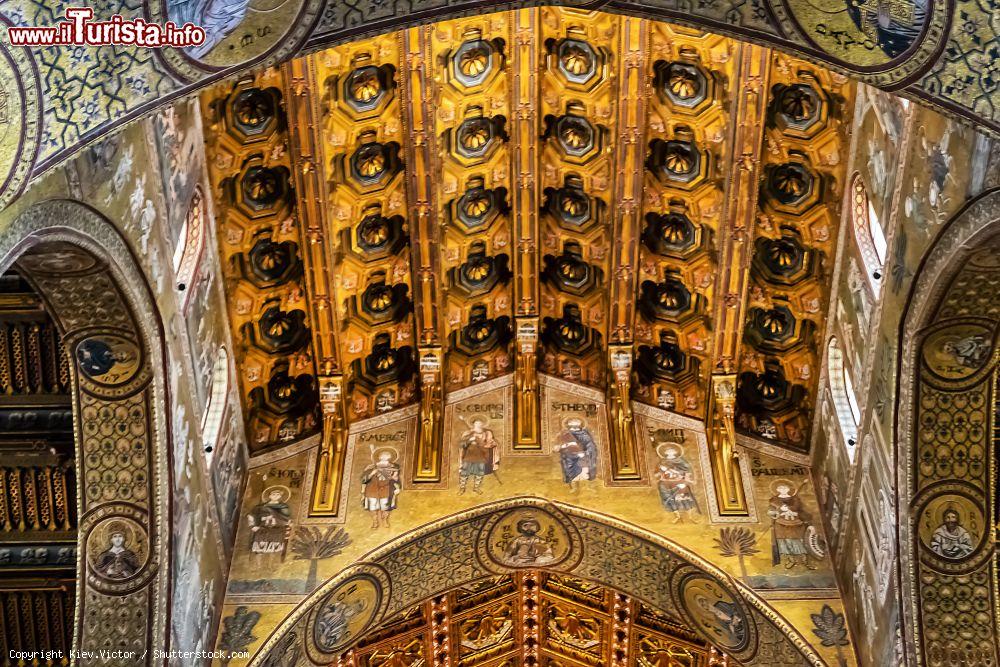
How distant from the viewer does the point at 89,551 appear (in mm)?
13477

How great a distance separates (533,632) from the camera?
19.7 metres

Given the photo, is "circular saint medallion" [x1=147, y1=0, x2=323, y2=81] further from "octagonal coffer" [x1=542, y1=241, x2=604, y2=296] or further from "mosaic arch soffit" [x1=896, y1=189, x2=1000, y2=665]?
"octagonal coffer" [x1=542, y1=241, x2=604, y2=296]

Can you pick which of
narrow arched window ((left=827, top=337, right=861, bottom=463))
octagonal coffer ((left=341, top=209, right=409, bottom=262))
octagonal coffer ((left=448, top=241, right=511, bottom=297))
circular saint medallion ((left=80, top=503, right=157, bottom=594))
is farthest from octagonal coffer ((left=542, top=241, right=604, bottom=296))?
circular saint medallion ((left=80, top=503, right=157, bottom=594))

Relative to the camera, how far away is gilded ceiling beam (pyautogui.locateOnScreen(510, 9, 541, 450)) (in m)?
15.4

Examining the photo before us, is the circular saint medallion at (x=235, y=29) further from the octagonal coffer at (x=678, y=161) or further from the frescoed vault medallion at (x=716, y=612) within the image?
the frescoed vault medallion at (x=716, y=612)

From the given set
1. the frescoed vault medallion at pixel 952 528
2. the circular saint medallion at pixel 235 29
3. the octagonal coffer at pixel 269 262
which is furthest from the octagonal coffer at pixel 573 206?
the circular saint medallion at pixel 235 29

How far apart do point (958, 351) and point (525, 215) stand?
593 centimetres

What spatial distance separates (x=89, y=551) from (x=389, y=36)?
612 cm

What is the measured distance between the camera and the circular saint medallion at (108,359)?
12836 millimetres

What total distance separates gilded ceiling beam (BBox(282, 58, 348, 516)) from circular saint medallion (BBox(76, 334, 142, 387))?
3302 millimetres

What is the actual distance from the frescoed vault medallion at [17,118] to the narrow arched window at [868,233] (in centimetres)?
812

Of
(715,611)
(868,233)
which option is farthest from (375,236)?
(715,611)

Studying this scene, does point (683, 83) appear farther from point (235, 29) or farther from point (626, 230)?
point (235, 29)

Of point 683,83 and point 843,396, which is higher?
point 683,83
